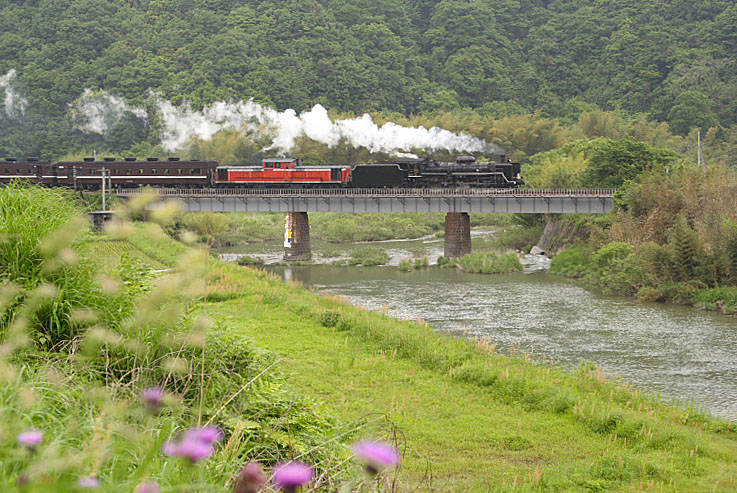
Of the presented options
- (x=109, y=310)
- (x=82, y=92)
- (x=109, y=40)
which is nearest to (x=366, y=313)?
(x=109, y=310)

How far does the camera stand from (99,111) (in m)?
79.1

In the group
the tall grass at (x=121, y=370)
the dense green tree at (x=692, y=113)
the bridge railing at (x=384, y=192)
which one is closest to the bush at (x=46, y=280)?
the tall grass at (x=121, y=370)

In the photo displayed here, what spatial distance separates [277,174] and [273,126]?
25343 millimetres

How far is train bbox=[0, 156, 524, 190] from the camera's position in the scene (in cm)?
4122

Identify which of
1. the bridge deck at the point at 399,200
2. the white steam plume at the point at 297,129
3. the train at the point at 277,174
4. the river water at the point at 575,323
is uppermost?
the white steam plume at the point at 297,129

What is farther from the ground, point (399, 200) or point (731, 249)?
point (399, 200)

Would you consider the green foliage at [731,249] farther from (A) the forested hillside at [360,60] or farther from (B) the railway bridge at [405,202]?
(A) the forested hillside at [360,60]

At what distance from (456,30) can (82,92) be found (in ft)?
152

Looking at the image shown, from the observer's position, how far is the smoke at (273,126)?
2256 inches

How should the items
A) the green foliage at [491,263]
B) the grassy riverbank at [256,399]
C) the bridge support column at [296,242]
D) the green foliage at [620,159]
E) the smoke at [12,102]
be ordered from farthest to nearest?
the smoke at [12,102] → the green foliage at [620,159] → the bridge support column at [296,242] → the green foliage at [491,263] → the grassy riverbank at [256,399]

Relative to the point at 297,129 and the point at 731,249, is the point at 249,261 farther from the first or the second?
the point at 297,129

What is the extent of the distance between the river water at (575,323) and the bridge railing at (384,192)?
5.41 meters

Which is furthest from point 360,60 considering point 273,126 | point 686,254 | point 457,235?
point 686,254

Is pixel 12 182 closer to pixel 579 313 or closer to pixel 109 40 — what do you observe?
pixel 579 313
